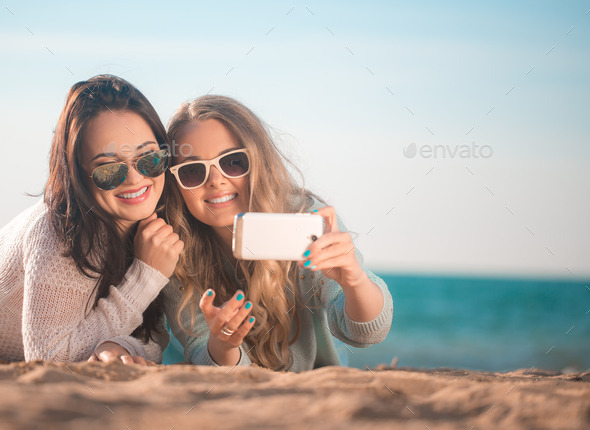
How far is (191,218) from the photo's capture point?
338 centimetres

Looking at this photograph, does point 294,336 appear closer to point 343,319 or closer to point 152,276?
point 343,319

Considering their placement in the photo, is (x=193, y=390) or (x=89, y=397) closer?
(x=89, y=397)

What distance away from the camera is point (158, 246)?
2928 mm

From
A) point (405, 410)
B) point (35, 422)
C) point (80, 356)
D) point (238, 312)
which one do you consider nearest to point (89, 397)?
point (35, 422)

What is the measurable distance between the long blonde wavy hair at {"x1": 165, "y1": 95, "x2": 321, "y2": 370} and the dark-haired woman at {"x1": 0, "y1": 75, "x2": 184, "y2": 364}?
28cm

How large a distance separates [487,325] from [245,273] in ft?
48.2

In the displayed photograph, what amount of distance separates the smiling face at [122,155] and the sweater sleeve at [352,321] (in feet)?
3.48

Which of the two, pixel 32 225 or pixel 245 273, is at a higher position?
pixel 32 225

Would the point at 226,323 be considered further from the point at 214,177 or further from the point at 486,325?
the point at 486,325

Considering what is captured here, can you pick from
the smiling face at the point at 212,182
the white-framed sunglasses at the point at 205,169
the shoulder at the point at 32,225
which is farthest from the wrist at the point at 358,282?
the shoulder at the point at 32,225

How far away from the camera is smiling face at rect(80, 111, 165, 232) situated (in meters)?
2.91

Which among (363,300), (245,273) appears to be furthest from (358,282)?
(245,273)

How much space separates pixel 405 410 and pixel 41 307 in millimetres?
1958

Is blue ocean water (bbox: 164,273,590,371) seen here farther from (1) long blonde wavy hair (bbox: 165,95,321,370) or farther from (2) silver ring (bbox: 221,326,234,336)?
(2) silver ring (bbox: 221,326,234,336)
